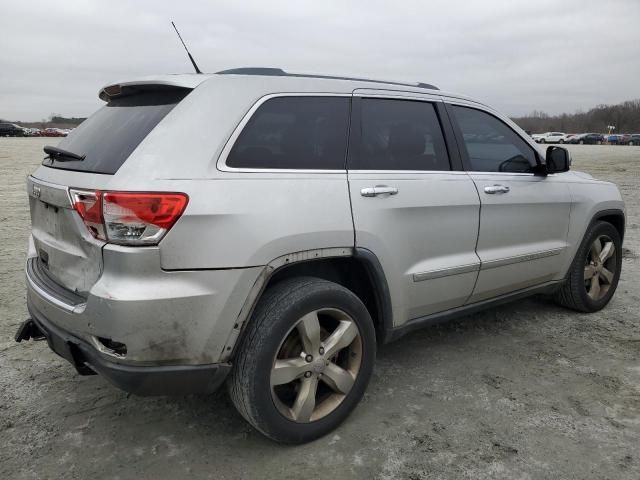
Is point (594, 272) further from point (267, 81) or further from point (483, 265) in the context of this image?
point (267, 81)

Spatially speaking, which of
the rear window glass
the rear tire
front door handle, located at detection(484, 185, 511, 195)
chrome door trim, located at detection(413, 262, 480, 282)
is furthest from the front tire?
the rear tire

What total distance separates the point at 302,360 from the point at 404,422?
71cm

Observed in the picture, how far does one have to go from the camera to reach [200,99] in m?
2.48

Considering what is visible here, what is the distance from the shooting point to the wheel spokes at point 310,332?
2.55 metres

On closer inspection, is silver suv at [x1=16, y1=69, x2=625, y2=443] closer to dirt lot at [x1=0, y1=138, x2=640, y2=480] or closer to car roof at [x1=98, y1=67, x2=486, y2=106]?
car roof at [x1=98, y1=67, x2=486, y2=106]

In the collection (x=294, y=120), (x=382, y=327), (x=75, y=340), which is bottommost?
(x=382, y=327)

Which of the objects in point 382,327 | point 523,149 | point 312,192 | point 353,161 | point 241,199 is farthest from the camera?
point 523,149

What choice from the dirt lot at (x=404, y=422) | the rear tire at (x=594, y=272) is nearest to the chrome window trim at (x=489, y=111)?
the rear tire at (x=594, y=272)

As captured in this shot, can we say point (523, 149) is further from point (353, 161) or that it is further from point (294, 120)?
point (294, 120)

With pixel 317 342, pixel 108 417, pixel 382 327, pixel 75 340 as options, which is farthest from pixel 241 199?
pixel 108 417

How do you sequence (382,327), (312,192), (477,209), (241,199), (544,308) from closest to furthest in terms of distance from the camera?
1. (241,199)
2. (312,192)
3. (382,327)
4. (477,209)
5. (544,308)

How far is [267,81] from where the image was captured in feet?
8.79

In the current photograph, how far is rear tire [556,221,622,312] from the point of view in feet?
14.4

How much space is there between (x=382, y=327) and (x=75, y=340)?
156 cm
